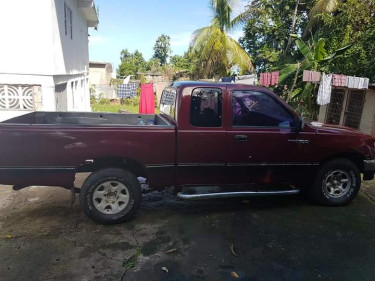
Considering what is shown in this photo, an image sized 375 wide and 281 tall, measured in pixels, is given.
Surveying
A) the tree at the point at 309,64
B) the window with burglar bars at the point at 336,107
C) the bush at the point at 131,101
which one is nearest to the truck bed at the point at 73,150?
the tree at the point at 309,64

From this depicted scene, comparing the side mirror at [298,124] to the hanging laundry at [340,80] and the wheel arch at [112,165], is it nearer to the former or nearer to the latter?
the wheel arch at [112,165]

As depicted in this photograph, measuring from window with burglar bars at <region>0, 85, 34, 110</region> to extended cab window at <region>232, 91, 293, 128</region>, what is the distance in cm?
541

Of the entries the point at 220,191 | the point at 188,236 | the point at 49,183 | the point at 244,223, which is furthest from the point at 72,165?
the point at 244,223

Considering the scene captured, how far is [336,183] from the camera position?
4.78 m

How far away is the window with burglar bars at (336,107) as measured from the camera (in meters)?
11.5

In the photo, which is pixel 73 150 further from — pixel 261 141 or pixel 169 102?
pixel 261 141

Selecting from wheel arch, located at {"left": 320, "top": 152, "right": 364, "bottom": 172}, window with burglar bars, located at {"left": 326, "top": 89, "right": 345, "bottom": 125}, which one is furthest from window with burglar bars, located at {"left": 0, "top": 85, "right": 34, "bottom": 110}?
window with burglar bars, located at {"left": 326, "top": 89, "right": 345, "bottom": 125}

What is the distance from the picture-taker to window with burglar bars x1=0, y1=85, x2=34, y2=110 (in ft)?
24.1

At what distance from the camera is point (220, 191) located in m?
4.48

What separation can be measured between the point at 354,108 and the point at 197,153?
28.4 ft

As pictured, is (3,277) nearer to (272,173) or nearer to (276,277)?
(276,277)

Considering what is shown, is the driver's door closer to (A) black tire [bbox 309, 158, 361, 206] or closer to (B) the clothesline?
(A) black tire [bbox 309, 158, 361, 206]

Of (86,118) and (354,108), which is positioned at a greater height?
(354,108)

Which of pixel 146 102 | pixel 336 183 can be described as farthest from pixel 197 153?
pixel 146 102
